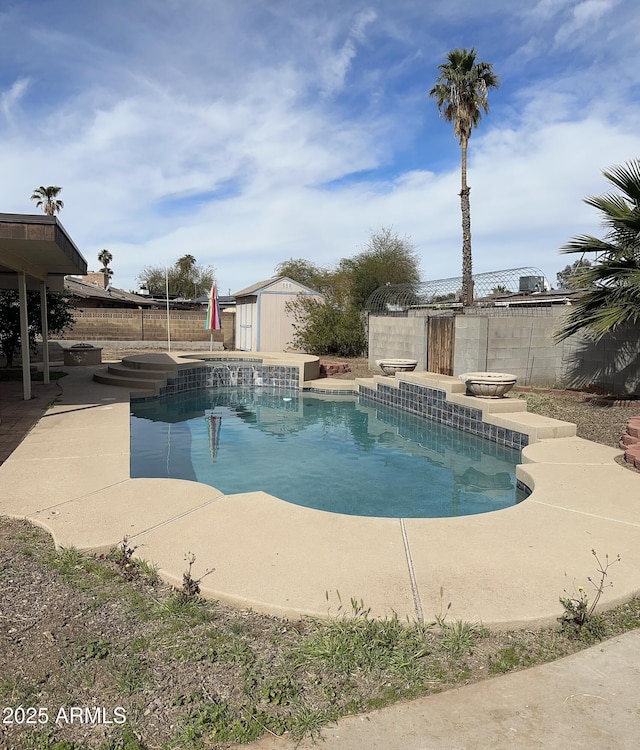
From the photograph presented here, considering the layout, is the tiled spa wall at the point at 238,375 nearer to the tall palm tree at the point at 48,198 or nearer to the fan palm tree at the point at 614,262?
the fan palm tree at the point at 614,262

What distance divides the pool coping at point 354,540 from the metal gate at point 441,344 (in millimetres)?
6690

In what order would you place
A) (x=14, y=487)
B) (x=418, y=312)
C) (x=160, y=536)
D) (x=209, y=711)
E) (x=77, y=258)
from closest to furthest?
(x=209, y=711), (x=160, y=536), (x=14, y=487), (x=77, y=258), (x=418, y=312)

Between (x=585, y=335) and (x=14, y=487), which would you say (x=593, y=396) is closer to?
(x=585, y=335)

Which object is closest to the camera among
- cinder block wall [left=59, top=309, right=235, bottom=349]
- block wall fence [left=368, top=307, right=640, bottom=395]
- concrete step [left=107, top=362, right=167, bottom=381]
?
block wall fence [left=368, top=307, right=640, bottom=395]

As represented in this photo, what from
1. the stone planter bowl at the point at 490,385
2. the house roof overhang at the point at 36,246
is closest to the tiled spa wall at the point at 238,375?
the house roof overhang at the point at 36,246

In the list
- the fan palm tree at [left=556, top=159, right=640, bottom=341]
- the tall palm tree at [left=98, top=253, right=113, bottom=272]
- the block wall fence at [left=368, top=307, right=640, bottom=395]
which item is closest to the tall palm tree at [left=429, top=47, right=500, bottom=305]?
the block wall fence at [left=368, top=307, right=640, bottom=395]

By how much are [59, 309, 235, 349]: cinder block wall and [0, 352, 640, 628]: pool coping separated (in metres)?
19.9

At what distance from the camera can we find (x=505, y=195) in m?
15.9

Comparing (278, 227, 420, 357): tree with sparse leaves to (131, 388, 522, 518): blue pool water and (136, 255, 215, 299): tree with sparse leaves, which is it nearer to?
(131, 388, 522, 518): blue pool water

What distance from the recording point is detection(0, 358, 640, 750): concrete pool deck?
2.02 m

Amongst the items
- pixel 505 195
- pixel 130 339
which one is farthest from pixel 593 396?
pixel 130 339

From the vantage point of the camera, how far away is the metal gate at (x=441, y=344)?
40.3ft

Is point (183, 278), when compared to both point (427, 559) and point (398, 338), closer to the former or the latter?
point (398, 338)

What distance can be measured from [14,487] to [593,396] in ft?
31.5
